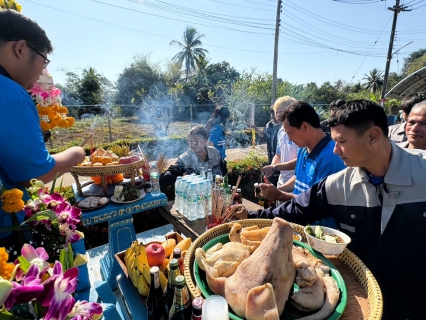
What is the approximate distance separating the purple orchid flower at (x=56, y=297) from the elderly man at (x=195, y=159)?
2.94 meters

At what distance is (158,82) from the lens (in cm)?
3431

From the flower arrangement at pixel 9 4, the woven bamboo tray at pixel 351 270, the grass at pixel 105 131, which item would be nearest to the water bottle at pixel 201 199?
the woven bamboo tray at pixel 351 270

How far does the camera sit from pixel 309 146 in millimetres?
2568

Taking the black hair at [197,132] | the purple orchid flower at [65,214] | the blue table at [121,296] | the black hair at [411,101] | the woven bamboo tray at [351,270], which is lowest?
the blue table at [121,296]

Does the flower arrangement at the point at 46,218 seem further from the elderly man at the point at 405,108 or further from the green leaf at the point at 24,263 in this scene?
the elderly man at the point at 405,108

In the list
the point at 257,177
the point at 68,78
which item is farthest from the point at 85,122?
the point at 257,177

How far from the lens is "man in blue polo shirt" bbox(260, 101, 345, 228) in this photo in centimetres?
232

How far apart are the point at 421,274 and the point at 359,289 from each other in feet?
2.32

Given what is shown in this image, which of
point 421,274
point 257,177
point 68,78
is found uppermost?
point 68,78

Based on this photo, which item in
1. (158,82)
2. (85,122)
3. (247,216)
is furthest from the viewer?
(158,82)

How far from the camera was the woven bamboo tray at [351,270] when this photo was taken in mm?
970

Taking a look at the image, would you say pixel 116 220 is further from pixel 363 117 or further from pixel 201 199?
pixel 363 117

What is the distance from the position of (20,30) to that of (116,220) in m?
2.00

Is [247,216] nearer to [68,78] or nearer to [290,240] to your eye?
[290,240]
